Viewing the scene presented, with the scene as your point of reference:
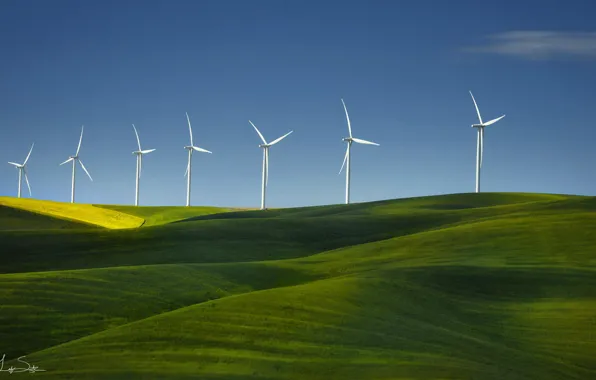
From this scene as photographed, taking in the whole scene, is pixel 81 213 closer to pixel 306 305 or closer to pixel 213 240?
pixel 213 240

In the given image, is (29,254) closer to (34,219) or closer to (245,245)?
(245,245)

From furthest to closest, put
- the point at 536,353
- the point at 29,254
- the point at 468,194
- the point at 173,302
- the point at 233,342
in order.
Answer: the point at 468,194, the point at 29,254, the point at 173,302, the point at 536,353, the point at 233,342

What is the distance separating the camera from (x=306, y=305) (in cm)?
1631

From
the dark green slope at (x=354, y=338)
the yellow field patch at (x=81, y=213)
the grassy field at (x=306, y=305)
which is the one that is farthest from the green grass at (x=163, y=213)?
the dark green slope at (x=354, y=338)

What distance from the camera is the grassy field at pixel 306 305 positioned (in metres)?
13.0

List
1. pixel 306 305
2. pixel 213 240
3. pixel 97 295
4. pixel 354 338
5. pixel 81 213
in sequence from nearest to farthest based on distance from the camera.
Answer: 1. pixel 354 338
2. pixel 306 305
3. pixel 97 295
4. pixel 213 240
5. pixel 81 213

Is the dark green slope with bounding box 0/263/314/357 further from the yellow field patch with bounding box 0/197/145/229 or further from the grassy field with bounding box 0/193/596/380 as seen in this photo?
the yellow field patch with bounding box 0/197/145/229

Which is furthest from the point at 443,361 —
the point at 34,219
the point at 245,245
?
the point at 34,219

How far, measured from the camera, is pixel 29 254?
3055 cm

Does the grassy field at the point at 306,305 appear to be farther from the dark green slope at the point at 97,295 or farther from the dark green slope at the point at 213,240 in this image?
the dark green slope at the point at 213,240

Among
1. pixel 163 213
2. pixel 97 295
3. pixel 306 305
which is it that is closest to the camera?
pixel 306 305

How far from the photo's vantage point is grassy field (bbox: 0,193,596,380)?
1301cm

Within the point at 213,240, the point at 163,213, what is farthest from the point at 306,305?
the point at 163,213

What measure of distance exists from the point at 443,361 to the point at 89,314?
297 inches
